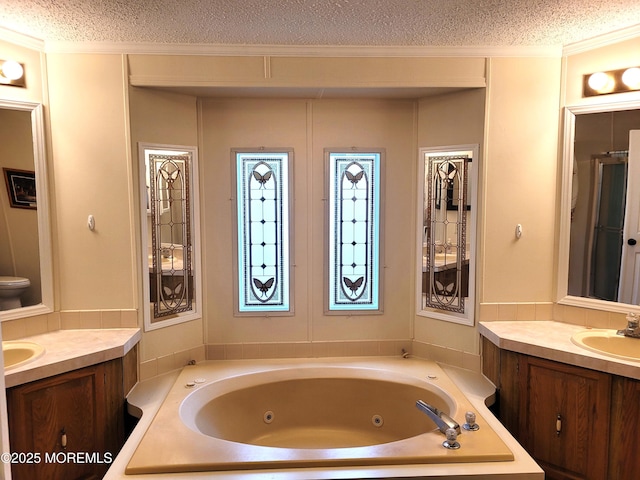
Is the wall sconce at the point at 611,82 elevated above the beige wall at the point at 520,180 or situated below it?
above

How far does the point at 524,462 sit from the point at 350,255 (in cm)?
165

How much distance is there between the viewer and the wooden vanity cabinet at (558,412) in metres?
2.37

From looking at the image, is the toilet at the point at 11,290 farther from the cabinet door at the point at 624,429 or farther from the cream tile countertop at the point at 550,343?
the cabinet door at the point at 624,429

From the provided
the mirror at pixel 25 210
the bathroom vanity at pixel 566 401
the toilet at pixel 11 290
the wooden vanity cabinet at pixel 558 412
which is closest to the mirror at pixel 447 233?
the bathroom vanity at pixel 566 401

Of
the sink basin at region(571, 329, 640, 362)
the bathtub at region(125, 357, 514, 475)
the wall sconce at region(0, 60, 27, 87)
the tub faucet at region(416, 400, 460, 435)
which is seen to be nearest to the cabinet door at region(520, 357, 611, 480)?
the sink basin at region(571, 329, 640, 362)

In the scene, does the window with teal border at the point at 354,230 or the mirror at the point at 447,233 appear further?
the window with teal border at the point at 354,230

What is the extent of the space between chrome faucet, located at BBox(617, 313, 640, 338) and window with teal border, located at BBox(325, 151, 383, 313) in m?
1.43

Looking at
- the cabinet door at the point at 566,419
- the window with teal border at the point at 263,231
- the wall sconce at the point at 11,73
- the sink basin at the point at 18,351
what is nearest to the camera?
the cabinet door at the point at 566,419

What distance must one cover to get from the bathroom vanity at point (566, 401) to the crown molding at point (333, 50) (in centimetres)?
162

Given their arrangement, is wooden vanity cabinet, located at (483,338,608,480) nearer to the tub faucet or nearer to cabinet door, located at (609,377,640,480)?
cabinet door, located at (609,377,640,480)

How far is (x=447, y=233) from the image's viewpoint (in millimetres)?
3160

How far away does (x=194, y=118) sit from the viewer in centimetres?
311

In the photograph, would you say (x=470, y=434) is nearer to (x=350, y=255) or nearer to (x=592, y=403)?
(x=592, y=403)

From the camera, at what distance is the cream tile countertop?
2289 millimetres
